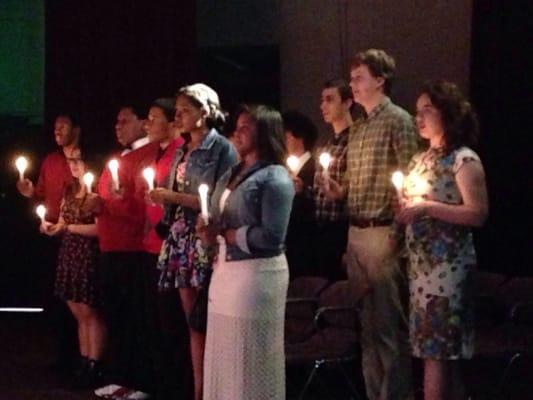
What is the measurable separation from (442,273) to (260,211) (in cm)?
84

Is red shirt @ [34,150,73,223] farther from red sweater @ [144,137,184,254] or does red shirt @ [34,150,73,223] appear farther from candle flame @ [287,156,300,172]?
candle flame @ [287,156,300,172]

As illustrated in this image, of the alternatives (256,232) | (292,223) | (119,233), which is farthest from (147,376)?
(256,232)

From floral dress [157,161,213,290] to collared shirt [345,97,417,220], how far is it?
788 millimetres

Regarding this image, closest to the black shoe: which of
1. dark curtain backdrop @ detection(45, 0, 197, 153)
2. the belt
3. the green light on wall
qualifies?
dark curtain backdrop @ detection(45, 0, 197, 153)

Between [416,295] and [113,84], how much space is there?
3710mm

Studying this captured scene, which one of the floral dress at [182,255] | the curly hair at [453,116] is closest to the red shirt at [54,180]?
the floral dress at [182,255]

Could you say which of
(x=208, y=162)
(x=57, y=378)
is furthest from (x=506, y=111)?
(x=57, y=378)

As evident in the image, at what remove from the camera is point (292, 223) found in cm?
753

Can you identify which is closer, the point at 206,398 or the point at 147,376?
the point at 206,398

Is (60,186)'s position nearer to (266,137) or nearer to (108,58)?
(108,58)

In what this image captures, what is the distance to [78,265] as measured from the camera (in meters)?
7.25

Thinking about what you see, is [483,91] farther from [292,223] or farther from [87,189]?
[87,189]

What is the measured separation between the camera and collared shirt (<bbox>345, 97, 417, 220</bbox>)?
6000 millimetres

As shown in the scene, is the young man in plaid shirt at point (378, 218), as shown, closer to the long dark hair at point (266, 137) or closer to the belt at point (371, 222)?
the belt at point (371, 222)
